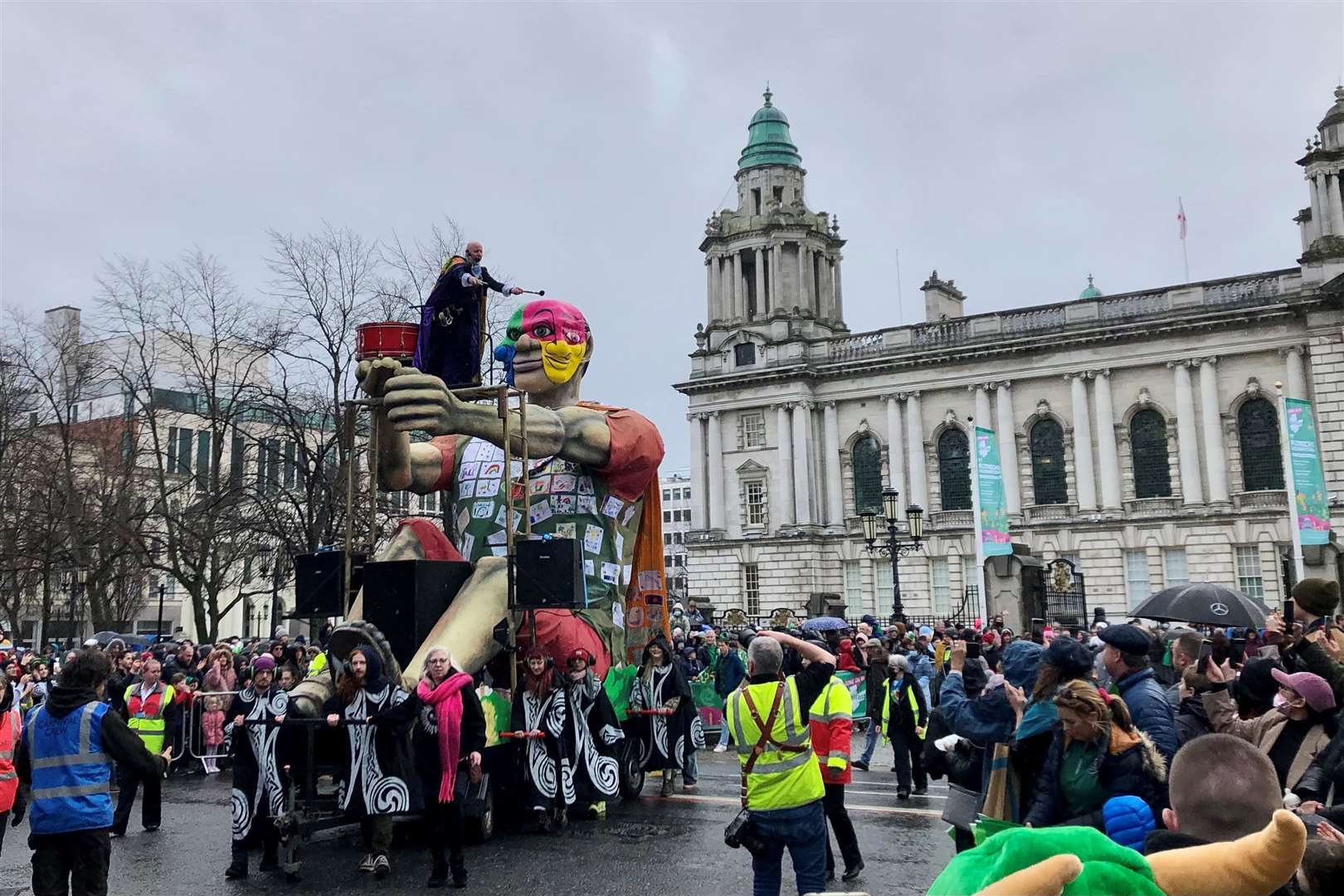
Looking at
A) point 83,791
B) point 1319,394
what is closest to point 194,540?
point 83,791

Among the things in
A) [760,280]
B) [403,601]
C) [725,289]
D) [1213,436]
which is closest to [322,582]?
[403,601]

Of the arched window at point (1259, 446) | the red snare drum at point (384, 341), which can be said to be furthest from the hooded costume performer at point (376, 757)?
the arched window at point (1259, 446)

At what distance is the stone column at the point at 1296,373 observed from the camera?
4238 centimetres

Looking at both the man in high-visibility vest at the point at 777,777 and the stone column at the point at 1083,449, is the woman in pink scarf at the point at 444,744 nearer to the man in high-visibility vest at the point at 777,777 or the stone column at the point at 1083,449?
the man in high-visibility vest at the point at 777,777

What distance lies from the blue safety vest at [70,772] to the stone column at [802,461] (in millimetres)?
46943

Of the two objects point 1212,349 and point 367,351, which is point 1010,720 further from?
point 1212,349

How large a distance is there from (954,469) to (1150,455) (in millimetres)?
8209

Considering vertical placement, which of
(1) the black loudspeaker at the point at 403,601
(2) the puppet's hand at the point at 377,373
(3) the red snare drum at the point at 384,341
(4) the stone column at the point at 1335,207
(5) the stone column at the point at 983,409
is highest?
(4) the stone column at the point at 1335,207

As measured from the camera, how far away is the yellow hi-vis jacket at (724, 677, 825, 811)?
6.17 metres

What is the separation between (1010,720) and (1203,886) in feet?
10.9

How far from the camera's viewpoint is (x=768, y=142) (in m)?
57.8

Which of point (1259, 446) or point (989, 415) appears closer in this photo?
point (1259, 446)

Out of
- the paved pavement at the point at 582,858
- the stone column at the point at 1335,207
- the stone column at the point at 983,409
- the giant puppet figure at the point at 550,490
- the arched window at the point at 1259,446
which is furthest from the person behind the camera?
the stone column at the point at 983,409

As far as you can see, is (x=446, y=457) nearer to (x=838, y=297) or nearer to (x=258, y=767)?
(x=258, y=767)
